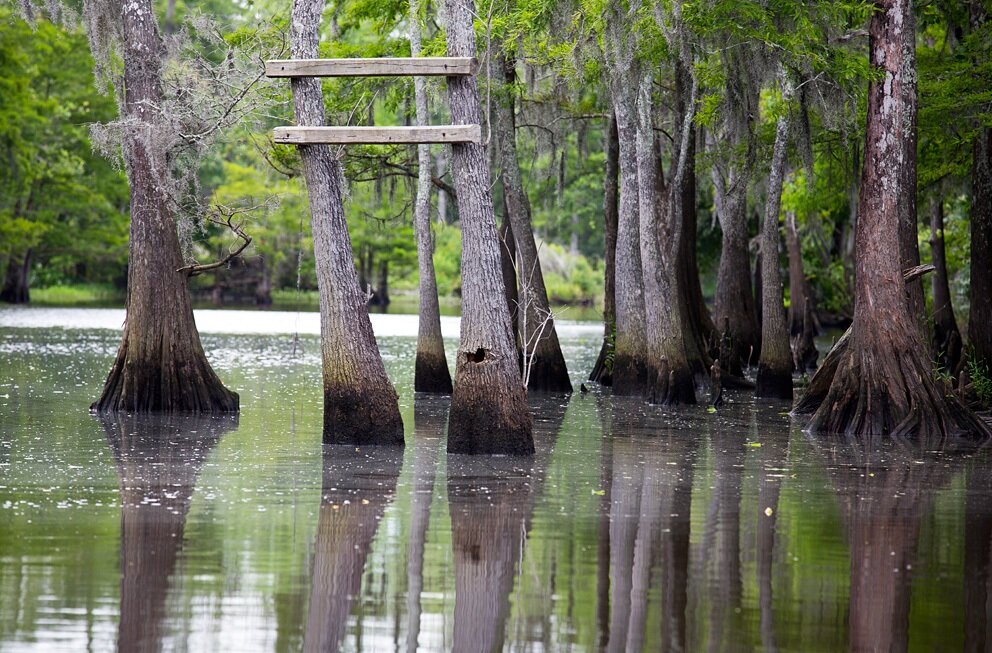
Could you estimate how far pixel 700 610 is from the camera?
21.5ft

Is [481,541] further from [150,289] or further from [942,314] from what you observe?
[942,314]

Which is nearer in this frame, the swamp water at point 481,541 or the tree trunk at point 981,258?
the swamp water at point 481,541

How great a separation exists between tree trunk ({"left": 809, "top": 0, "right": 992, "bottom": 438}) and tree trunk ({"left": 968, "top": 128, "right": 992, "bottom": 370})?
2.97 m

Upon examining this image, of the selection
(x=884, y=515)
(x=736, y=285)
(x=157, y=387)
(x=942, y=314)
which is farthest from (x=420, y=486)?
(x=736, y=285)

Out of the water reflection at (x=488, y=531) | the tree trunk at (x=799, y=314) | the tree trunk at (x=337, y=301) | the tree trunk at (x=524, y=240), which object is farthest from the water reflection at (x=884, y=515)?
the tree trunk at (x=799, y=314)

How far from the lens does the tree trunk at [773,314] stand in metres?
19.0

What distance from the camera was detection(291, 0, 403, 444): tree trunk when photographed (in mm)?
12398

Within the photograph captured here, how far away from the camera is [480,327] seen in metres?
11.9

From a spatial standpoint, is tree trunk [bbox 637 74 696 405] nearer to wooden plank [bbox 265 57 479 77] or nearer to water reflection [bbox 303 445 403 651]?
water reflection [bbox 303 445 403 651]

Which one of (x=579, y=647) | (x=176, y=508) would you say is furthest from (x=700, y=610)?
(x=176, y=508)

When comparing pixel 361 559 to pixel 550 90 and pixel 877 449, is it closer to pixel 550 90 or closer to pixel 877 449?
pixel 877 449

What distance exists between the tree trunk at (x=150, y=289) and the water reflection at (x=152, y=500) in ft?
1.45

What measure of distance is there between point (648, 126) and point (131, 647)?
45.0 feet

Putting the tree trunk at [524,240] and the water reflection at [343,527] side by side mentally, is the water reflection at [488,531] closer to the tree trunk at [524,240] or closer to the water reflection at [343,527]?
the water reflection at [343,527]
